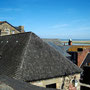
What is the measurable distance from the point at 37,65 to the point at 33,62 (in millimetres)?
404

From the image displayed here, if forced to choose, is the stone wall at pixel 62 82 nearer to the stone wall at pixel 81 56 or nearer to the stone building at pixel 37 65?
the stone building at pixel 37 65

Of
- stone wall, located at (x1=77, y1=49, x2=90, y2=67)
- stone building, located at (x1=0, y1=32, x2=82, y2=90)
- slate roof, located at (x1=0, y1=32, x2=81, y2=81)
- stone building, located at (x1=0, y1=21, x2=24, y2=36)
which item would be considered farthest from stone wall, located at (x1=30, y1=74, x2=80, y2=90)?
stone building, located at (x1=0, y1=21, x2=24, y2=36)

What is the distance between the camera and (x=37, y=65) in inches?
444

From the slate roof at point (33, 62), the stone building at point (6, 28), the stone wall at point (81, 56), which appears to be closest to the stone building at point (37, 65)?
the slate roof at point (33, 62)

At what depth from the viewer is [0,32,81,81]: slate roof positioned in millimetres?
10239

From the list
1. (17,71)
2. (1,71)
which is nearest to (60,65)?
(17,71)

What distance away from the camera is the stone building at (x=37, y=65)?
10278mm

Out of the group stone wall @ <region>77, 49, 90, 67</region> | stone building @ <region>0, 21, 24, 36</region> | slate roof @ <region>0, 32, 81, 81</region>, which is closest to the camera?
slate roof @ <region>0, 32, 81, 81</region>

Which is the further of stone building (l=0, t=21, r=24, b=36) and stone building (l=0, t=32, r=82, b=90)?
stone building (l=0, t=21, r=24, b=36)

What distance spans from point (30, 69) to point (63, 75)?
3.11 meters

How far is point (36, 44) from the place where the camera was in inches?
528

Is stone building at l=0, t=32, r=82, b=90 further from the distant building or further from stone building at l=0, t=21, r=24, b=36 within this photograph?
stone building at l=0, t=21, r=24, b=36

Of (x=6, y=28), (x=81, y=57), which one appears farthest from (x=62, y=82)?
(x=6, y=28)

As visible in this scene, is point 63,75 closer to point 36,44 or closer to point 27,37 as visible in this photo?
point 36,44
